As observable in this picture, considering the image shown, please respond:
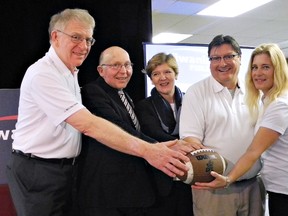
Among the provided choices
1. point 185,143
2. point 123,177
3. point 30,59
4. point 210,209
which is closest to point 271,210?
point 210,209

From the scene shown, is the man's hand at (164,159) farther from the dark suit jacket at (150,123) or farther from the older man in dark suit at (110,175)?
the dark suit jacket at (150,123)

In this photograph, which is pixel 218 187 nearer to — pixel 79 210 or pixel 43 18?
pixel 79 210

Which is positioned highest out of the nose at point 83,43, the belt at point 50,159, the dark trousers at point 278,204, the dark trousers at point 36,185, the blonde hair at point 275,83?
the nose at point 83,43

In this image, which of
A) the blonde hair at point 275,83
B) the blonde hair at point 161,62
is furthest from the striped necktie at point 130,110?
the blonde hair at point 275,83

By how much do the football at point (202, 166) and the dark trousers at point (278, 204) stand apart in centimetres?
37

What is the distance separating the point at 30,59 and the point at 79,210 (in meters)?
1.66

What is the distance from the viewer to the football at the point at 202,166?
188 centimetres

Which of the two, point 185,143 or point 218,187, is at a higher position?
point 185,143

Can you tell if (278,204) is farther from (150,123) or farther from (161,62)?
(161,62)

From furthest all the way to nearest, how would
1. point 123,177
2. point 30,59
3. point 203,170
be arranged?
point 30,59 < point 123,177 < point 203,170

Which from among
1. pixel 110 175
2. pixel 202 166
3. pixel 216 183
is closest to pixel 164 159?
pixel 202 166

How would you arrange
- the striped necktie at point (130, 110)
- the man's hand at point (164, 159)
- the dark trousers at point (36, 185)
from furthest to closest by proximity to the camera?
the striped necktie at point (130, 110), the dark trousers at point (36, 185), the man's hand at point (164, 159)

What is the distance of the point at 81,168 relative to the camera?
2.20 m

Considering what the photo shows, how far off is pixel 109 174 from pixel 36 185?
0.44m
